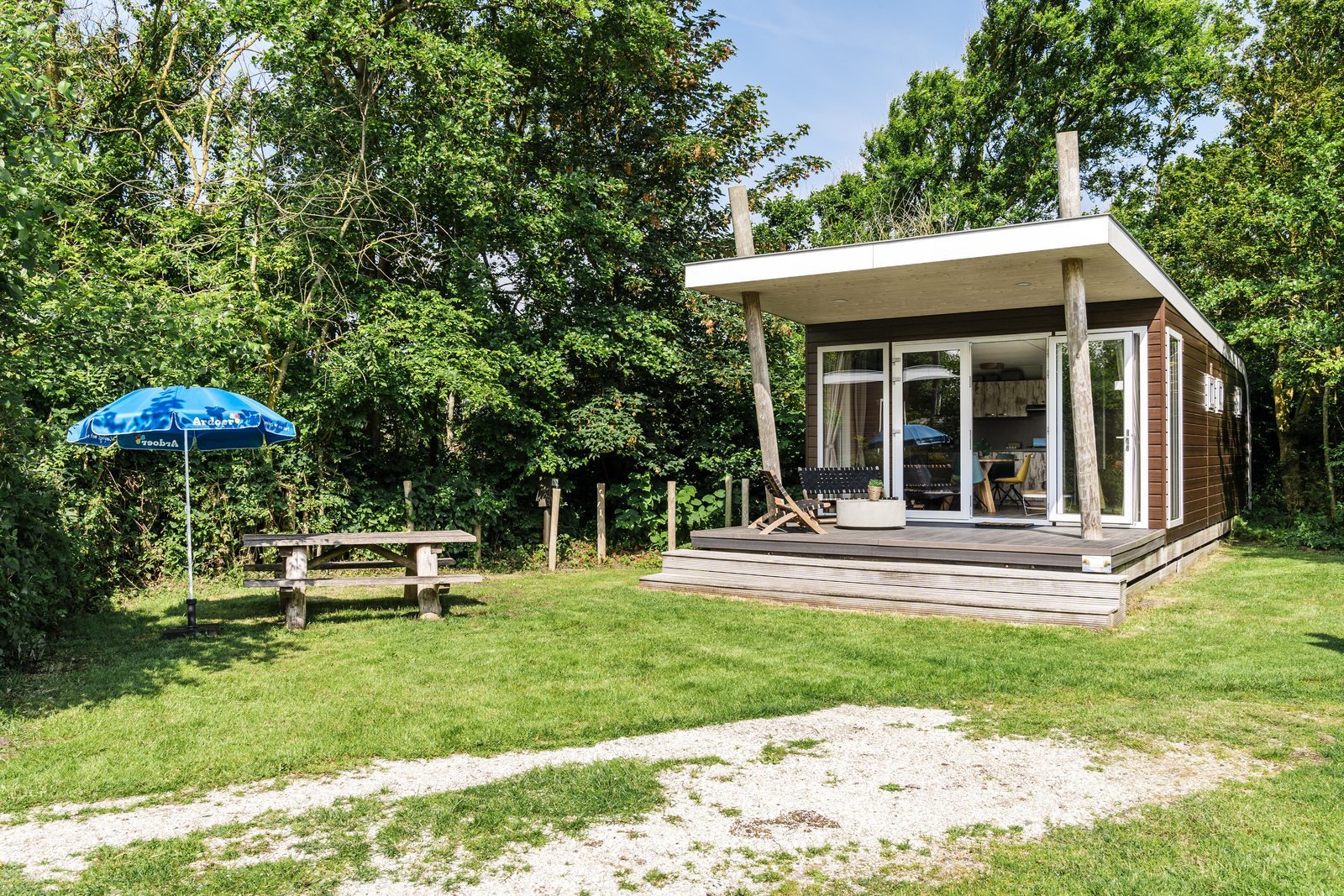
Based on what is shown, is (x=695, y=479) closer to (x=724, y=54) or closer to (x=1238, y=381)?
(x=724, y=54)

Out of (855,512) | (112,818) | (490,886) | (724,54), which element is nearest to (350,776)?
(112,818)

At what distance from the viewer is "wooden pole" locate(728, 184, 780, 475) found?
28.1ft

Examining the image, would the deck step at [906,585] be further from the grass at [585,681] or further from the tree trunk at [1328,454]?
the tree trunk at [1328,454]

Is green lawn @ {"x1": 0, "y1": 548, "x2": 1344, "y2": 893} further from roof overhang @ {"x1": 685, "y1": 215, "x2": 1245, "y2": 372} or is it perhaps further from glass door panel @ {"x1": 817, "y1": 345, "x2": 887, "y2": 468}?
glass door panel @ {"x1": 817, "y1": 345, "x2": 887, "y2": 468}

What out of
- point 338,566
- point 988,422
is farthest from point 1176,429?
point 338,566

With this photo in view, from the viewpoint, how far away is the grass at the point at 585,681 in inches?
151

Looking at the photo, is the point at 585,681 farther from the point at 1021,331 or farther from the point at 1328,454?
the point at 1328,454

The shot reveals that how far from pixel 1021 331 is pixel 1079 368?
7.19 ft

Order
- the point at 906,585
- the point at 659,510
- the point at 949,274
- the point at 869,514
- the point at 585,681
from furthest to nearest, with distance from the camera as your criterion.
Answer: the point at 659,510 → the point at 869,514 → the point at 949,274 → the point at 906,585 → the point at 585,681

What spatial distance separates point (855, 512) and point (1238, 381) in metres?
9.18

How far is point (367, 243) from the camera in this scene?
9828 millimetres

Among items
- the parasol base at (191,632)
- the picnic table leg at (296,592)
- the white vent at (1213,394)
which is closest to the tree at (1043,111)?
the white vent at (1213,394)

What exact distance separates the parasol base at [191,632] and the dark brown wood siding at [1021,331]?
638 centimetres

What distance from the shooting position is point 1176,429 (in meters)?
9.25
